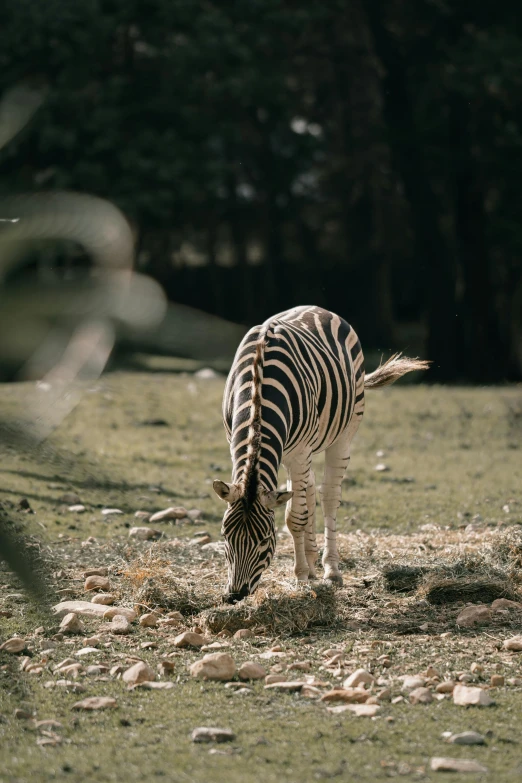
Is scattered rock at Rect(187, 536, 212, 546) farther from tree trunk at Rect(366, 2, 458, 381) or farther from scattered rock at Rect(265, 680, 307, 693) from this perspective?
tree trunk at Rect(366, 2, 458, 381)

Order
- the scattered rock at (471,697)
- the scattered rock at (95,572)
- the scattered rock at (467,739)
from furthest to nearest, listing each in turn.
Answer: the scattered rock at (95,572) → the scattered rock at (471,697) → the scattered rock at (467,739)

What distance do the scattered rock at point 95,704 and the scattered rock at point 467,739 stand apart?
1585 mm

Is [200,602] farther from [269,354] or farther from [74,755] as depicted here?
[74,755]

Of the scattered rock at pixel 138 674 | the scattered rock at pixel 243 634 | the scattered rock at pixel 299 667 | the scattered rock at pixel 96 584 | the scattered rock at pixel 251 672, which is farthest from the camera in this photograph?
the scattered rock at pixel 96 584

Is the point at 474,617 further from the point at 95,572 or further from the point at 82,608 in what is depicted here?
the point at 95,572

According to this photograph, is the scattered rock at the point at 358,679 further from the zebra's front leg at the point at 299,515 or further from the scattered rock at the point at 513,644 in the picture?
the zebra's front leg at the point at 299,515

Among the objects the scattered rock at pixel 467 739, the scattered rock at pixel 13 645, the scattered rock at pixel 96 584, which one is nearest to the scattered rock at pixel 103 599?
the scattered rock at pixel 96 584

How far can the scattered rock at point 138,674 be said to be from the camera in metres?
5.12

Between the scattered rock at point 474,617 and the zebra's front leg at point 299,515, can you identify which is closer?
the scattered rock at point 474,617

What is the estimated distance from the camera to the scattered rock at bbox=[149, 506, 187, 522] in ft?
31.2

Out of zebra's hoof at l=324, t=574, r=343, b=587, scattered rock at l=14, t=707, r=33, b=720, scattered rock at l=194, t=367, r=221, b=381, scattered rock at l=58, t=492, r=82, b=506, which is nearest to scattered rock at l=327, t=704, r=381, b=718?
scattered rock at l=14, t=707, r=33, b=720

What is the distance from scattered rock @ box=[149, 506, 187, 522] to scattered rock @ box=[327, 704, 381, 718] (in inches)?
193

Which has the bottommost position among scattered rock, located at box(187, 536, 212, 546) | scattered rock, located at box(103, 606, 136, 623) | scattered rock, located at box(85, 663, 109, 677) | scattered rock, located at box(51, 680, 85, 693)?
scattered rock, located at box(187, 536, 212, 546)

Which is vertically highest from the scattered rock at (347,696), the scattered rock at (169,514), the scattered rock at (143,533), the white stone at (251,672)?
the scattered rock at (347,696)
